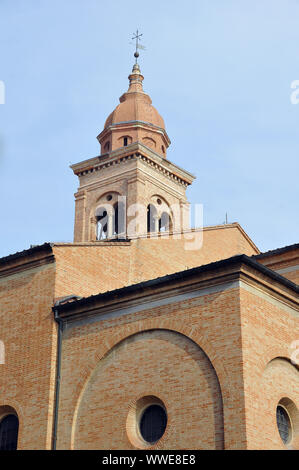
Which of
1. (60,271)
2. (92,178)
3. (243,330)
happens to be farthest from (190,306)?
(92,178)

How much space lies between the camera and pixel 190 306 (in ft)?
48.1

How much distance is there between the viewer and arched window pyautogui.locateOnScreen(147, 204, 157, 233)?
129 ft

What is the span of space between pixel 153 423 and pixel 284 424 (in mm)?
2560

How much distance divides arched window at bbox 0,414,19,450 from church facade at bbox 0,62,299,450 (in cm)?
3

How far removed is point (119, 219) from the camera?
3859cm

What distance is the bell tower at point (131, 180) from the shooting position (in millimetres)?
38812

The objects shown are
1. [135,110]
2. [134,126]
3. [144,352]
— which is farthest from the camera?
[135,110]

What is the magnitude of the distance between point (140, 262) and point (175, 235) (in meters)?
2.68

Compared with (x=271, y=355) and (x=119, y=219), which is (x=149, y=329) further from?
(x=119, y=219)

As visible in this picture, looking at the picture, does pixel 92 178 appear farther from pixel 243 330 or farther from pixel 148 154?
pixel 243 330

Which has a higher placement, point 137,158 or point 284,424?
point 137,158

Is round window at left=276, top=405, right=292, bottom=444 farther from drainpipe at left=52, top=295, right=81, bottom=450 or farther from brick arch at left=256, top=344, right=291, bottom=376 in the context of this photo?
drainpipe at left=52, top=295, right=81, bottom=450

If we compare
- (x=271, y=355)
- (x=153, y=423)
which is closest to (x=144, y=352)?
(x=153, y=423)

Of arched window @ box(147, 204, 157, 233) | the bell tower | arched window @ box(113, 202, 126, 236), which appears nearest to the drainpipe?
arched window @ box(113, 202, 126, 236)
